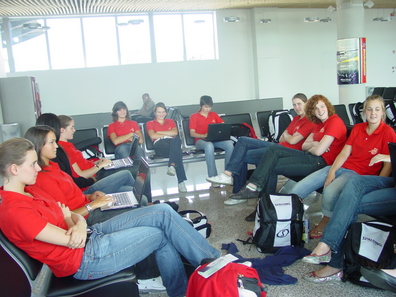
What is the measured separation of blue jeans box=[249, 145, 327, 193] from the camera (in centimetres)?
342

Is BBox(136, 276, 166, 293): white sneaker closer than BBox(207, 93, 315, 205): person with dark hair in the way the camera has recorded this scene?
Yes

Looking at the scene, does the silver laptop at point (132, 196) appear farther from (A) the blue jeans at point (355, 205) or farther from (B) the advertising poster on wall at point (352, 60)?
(B) the advertising poster on wall at point (352, 60)

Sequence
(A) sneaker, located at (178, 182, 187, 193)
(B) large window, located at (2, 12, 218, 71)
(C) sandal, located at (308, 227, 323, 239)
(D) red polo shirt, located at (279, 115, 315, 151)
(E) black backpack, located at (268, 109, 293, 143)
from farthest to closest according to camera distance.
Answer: (B) large window, located at (2, 12, 218, 71)
(E) black backpack, located at (268, 109, 293, 143)
(A) sneaker, located at (178, 182, 187, 193)
(D) red polo shirt, located at (279, 115, 315, 151)
(C) sandal, located at (308, 227, 323, 239)

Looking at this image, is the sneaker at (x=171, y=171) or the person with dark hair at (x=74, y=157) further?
the sneaker at (x=171, y=171)

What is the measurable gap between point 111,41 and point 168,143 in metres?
8.25

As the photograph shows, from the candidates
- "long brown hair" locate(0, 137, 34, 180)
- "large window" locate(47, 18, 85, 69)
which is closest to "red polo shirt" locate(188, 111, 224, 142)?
"long brown hair" locate(0, 137, 34, 180)

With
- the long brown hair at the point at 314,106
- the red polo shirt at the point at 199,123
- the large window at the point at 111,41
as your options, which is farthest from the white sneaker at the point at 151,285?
the large window at the point at 111,41

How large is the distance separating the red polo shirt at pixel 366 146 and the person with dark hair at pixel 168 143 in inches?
84.4

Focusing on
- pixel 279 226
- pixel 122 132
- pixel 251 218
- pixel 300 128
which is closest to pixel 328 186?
pixel 279 226

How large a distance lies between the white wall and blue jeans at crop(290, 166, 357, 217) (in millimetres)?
9740

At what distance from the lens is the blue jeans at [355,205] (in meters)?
2.38

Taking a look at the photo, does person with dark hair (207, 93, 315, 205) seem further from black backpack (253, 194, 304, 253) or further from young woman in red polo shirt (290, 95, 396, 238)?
black backpack (253, 194, 304, 253)

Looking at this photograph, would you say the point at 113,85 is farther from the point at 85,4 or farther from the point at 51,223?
the point at 51,223

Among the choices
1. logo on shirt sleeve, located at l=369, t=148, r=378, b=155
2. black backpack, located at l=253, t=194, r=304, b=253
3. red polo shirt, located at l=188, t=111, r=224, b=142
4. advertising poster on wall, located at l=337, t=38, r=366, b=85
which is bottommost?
black backpack, located at l=253, t=194, r=304, b=253
